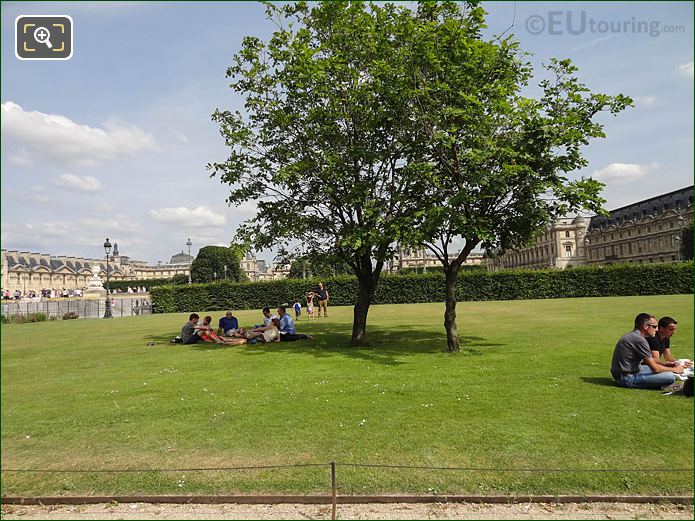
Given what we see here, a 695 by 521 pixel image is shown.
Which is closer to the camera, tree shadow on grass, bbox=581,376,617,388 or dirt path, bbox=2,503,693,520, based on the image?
dirt path, bbox=2,503,693,520

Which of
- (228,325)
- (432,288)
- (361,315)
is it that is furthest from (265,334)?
(432,288)

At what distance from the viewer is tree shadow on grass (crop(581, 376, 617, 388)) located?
10.1m

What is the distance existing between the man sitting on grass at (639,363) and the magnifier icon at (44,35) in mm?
9768

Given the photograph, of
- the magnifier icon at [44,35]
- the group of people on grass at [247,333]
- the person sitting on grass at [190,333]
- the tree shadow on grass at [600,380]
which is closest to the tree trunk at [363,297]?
the group of people on grass at [247,333]

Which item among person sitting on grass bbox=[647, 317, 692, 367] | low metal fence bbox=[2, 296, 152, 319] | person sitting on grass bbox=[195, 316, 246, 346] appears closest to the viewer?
person sitting on grass bbox=[647, 317, 692, 367]

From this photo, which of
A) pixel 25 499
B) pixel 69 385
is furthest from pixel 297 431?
pixel 69 385

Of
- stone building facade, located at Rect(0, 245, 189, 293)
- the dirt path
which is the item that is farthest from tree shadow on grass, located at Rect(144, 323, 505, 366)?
stone building facade, located at Rect(0, 245, 189, 293)

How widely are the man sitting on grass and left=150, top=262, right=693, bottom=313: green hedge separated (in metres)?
41.6

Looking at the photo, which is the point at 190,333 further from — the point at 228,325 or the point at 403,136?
the point at 403,136

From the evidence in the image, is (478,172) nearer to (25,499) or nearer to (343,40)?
(343,40)

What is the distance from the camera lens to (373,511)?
214 inches

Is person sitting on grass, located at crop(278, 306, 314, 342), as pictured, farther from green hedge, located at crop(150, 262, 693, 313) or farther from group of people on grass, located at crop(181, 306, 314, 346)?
green hedge, located at crop(150, 262, 693, 313)

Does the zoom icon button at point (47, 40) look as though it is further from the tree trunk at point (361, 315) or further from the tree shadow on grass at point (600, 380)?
the tree trunk at point (361, 315)

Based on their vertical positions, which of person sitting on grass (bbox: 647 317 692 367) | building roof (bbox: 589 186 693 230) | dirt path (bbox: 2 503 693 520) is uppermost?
building roof (bbox: 589 186 693 230)
